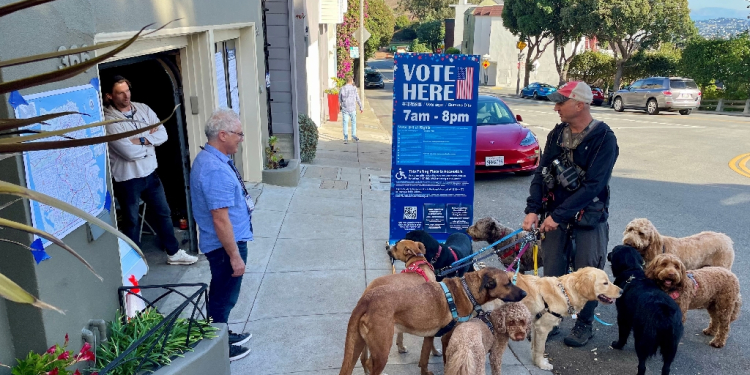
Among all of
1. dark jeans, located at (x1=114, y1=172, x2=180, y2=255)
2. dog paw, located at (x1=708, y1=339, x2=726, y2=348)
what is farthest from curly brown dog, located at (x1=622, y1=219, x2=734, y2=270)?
dark jeans, located at (x1=114, y1=172, x2=180, y2=255)

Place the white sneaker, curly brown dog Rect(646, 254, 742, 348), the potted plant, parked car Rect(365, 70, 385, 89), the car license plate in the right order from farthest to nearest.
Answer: parked car Rect(365, 70, 385, 89)
the potted plant
the car license plate
the white sneaker
curly brown dog Rect(646, 254, 742, 348)

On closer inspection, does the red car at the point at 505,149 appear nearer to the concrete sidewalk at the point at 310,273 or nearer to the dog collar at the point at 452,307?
the concrete sidewalk at the point at 310,273

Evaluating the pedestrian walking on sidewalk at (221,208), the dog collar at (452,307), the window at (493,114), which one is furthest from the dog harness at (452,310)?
the window at (493,114)

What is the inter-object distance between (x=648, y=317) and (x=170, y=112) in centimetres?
539

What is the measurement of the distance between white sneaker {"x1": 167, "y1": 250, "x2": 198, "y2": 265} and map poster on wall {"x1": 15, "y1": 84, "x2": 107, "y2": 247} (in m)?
2.34

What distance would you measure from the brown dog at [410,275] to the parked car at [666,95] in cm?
2358

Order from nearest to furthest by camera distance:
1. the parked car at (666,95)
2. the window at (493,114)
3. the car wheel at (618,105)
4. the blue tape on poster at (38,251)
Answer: the blue tape on poster at (38,251) < the window at (493,114) < the parked car at (666,95) < the car wheel at (618,105)

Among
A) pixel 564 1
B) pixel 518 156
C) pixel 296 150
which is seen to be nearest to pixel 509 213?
pixel 518 156

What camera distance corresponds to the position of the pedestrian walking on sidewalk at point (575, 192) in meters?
4.46

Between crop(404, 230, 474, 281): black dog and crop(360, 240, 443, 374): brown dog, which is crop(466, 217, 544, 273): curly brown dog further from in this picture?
crop(360, 240, 443, 374): brown dog

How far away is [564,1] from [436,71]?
3282cm

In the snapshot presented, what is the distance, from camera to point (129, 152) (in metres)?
5.00

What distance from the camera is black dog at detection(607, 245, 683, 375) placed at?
4.07m

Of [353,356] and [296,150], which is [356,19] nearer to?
[296,150]
